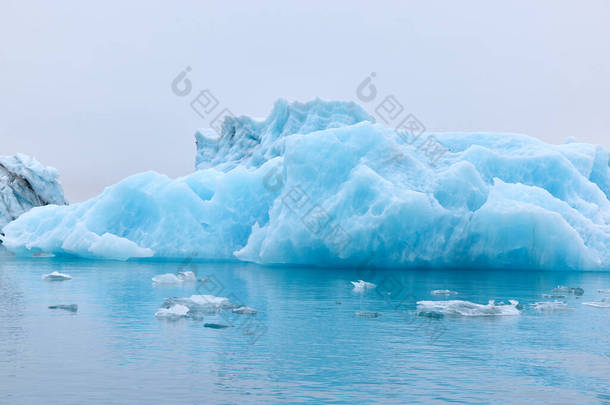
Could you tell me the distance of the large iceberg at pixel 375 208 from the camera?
75.0 feet

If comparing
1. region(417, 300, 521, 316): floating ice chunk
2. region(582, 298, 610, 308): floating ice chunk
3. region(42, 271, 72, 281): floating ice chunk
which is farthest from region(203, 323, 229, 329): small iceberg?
region(42, 271, 72, 281): floating ice chunk

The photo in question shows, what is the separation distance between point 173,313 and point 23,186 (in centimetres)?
4564

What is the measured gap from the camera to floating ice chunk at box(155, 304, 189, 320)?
A: 12.2m

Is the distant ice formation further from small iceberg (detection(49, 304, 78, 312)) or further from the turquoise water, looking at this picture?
small iceberg (detection(49, 304, 78, 312))

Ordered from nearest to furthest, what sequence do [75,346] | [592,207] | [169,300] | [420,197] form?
[75,346], [169,300], [420,197], [592,207]

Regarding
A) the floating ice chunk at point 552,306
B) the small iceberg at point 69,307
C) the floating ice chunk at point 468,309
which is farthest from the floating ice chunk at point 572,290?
the small iceberg at point 69,307

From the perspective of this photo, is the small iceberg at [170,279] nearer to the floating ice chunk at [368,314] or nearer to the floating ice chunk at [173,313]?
the floating ice chunk at [173,313]

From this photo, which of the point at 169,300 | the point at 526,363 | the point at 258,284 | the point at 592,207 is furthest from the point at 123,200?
the point at 526,363

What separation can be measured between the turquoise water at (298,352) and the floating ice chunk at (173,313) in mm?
161

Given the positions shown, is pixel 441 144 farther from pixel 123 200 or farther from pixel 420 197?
pixel 123 200

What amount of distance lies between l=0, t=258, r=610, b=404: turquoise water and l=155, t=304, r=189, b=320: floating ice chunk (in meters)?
0.16

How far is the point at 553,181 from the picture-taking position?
2608 centimetres

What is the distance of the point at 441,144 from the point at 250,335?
723 inches

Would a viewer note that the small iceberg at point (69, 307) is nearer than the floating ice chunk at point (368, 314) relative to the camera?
No
